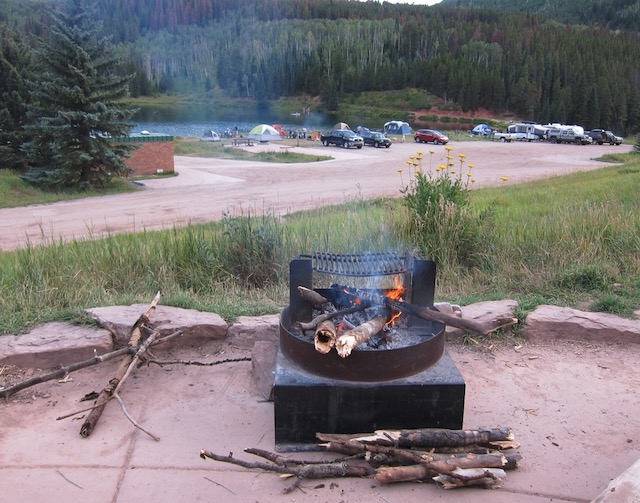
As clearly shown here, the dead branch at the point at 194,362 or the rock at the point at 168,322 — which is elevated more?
the rock at the point at 168,322

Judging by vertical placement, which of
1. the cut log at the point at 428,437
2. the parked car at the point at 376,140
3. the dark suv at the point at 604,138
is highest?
the cut log at the point at 428,437

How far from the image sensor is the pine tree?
67.4 ft

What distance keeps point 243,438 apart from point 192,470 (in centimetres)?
39

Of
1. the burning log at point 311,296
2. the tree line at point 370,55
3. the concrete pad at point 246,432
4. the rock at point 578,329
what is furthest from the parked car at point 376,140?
the burning log at point 311,296

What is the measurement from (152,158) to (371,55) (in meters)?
84.6

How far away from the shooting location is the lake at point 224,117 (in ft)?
216

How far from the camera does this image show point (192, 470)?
308 cm

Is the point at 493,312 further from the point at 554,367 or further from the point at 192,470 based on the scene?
the point at 192,470

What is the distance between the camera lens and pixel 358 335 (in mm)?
3164

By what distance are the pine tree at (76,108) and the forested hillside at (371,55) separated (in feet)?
104

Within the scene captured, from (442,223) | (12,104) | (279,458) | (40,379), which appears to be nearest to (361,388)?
(279,458)

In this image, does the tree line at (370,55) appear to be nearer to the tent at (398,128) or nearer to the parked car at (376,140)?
the tent at (398,128)

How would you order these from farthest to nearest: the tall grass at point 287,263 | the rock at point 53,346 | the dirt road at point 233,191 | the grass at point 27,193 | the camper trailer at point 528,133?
the camper trailer at point 528,133
the grass at point 27,193
the dirt road at point 233,191
the tall grass at point 287,263
the rock at point 53,346

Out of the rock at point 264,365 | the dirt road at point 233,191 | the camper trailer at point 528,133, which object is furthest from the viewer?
the camper trailer at point 528,133
